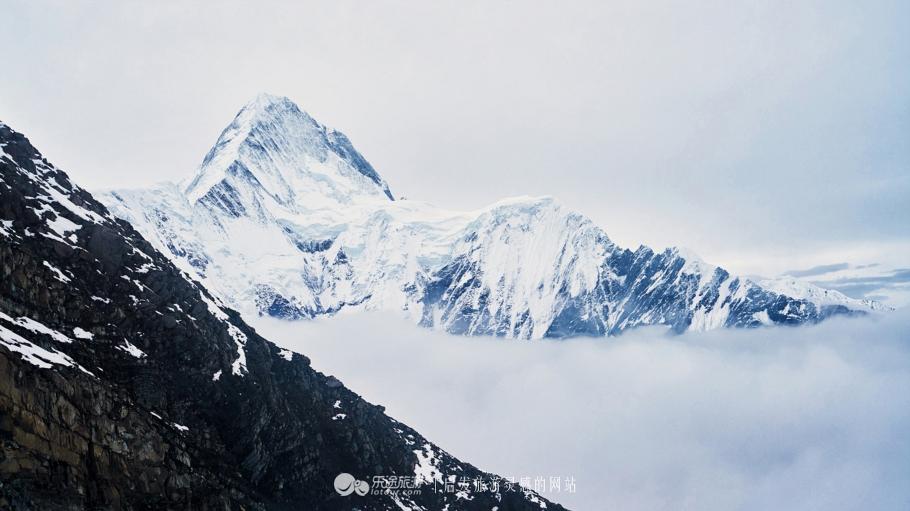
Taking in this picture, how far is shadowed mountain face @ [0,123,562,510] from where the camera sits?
339ft

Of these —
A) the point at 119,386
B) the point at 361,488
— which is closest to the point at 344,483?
the point at 361,488

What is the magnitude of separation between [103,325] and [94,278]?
47.3ft

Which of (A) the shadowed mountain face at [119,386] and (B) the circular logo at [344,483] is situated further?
(B) the circular logo at [344,483]

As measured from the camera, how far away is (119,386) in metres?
132

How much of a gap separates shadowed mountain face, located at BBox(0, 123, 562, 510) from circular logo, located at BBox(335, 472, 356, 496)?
6.43 ft

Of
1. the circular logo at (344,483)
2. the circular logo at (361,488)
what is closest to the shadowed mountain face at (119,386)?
the circular logo at (361,488)

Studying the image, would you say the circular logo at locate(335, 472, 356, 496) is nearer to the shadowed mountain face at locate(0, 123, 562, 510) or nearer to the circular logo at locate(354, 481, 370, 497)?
the circular logo at locate(354, 481, 370, 497)

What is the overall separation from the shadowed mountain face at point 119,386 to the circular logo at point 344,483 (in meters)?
1.96

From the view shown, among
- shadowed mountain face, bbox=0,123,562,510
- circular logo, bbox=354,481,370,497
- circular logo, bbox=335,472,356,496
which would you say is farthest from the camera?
circular logo, bbox=354,481,370,497

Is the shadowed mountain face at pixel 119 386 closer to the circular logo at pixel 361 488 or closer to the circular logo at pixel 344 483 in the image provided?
the circular logo at pixel 361 488

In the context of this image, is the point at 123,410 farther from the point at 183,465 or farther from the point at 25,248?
the point at 25,248

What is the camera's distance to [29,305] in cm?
12738

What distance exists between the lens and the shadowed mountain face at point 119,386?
339 ft

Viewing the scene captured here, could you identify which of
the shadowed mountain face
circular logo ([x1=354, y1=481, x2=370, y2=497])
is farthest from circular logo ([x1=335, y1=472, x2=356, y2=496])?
the shadowed mountain face
